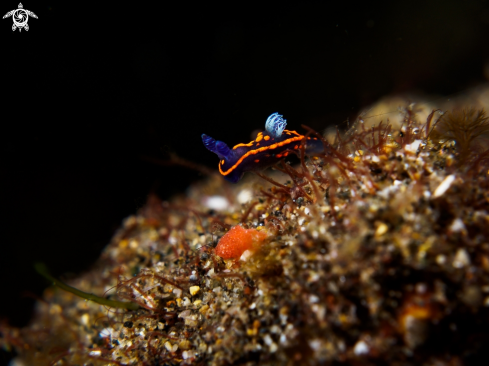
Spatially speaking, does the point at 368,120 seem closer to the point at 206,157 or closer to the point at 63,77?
the point at 206,157

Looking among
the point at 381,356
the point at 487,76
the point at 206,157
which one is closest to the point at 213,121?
the point at 206,157

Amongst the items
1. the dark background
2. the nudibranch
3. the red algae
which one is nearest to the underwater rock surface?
the red algae
